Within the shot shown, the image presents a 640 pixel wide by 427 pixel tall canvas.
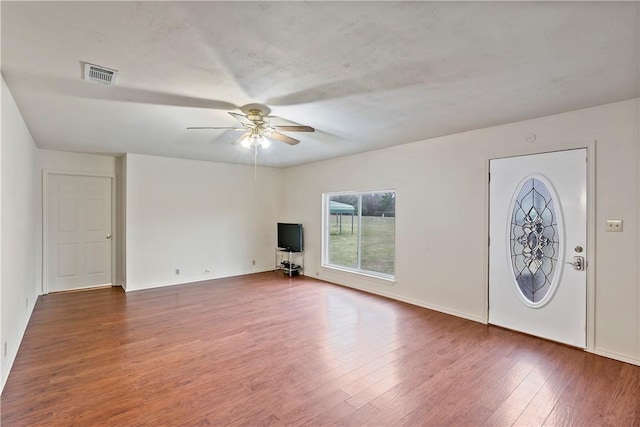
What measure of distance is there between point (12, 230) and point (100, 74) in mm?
1803

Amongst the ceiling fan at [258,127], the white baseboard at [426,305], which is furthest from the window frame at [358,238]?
the ceiling fan at [258,127]

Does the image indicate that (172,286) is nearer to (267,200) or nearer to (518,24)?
(267,200)

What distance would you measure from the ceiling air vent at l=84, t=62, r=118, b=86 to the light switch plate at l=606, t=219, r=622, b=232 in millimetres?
4539

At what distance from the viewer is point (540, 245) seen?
345 centimetres

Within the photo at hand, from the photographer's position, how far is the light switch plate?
2908mm

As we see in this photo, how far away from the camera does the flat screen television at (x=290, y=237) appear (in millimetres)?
6672

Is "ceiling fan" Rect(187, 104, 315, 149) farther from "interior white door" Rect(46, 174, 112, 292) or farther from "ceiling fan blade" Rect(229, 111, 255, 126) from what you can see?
"interior white door" Rect(46, 174, 112, 292)

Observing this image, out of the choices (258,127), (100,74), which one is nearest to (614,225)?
(258,127)

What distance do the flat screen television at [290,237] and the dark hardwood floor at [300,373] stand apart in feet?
8.31

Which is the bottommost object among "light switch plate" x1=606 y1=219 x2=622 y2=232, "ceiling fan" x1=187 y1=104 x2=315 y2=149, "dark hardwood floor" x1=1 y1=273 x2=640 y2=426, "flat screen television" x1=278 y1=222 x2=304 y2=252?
"dark hardwood floor" x1=1 y1=273 x2=640 y2=426

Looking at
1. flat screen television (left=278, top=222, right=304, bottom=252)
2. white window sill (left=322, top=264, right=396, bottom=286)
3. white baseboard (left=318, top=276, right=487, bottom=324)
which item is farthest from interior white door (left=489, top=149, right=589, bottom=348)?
flat screen television (left=278, top=222, right=304, bottom=252)

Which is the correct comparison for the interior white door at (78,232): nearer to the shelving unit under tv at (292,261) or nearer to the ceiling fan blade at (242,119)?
the shelving unit under tv at (292,261)

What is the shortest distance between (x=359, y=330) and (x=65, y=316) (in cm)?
392

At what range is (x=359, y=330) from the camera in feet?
12.0
